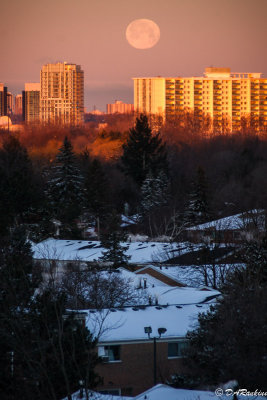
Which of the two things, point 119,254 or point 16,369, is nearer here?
point 16,369

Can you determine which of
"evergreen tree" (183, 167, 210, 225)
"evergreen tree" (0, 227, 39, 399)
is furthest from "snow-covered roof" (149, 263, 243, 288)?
"evergreen tree" (183, 167, 210, 225)

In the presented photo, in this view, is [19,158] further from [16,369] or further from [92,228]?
[16,369]

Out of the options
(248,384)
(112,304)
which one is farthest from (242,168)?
(248,384)

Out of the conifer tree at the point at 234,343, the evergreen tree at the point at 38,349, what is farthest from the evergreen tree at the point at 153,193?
the evergreen tree at the point at 38,349

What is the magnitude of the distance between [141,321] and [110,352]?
3.75ft

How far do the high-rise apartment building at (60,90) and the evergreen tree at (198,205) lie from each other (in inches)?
4413

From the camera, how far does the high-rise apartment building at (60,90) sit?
6196 inches

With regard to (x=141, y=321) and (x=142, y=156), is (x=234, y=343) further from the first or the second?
(x=142, y=156)

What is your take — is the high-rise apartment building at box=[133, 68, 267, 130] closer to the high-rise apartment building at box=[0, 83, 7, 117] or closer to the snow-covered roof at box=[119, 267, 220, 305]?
the high-rise apartment building at box=[0, 83, 7, 117]

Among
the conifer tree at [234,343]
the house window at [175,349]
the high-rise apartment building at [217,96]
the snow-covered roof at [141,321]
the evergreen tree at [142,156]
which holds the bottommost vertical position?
the house window at [175,349]

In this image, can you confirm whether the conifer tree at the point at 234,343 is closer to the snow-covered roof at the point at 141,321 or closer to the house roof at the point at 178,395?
the house roof at the point at 178,395

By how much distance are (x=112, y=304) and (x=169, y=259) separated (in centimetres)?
1061

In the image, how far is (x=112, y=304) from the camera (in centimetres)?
1952

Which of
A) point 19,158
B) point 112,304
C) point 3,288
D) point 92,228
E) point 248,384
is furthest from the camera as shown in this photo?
point 19,158
